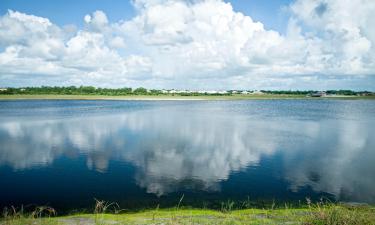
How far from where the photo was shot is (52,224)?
1494 centimetres

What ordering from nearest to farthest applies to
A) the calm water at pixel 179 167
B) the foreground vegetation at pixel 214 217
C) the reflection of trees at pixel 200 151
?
the foreground vegetation at pixel 214 217 → the calm water at pixel 179 167 → the reflection of trees at pixel 200 151

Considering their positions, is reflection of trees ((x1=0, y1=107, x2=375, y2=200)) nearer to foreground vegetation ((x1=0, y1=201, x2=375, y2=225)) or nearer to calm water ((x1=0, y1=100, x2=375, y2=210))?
calm water ((x1=0, y1=100, x2=375, y2=210))

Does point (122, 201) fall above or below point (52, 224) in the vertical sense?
below

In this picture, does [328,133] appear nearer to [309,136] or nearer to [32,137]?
[309,136]

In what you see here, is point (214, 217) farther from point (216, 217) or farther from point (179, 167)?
point (179, 167)

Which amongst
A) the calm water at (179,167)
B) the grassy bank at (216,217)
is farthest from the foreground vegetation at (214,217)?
the calm water at (179,167)

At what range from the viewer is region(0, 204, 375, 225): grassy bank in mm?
14188

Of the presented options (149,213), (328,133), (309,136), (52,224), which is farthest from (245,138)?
(52,224)

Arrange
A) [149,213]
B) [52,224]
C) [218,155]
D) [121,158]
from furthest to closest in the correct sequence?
[218,155] < [121,158] < [149,213] < [52,224]

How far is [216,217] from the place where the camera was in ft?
55.7

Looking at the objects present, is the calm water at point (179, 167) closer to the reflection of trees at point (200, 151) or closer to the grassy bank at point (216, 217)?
the reflection of trees at point (200, 151)

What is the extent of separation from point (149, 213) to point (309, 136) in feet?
128

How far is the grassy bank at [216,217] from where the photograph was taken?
559 inches

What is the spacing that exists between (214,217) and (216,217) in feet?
0.36
